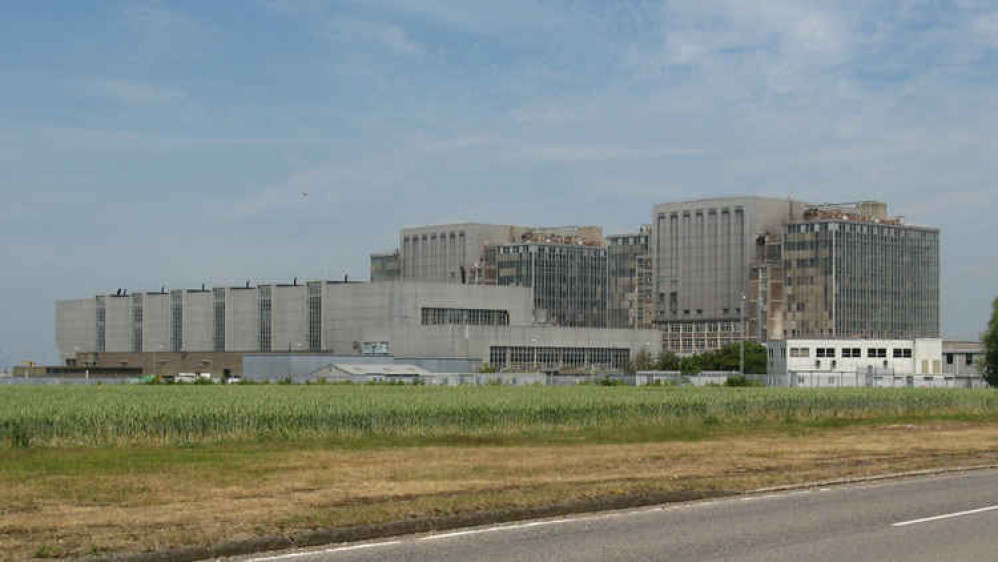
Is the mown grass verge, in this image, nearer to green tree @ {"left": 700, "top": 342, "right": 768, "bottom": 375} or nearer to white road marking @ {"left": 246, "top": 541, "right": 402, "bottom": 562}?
white road marking @ {"left": 246, "top": 541, "right": 402, "bottom": 562}

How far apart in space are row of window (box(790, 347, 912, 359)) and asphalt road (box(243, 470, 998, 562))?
150 m

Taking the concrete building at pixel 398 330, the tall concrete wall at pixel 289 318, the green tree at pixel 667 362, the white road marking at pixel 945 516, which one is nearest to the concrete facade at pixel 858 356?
the green tree at pixel 667 362

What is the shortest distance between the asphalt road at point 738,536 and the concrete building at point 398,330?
13990cm

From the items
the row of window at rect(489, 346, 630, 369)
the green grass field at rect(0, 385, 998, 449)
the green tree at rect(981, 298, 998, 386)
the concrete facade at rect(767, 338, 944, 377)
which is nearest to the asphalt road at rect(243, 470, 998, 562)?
the green grass field at rect(0, 385, 998, 449)

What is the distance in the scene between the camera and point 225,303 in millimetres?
195875

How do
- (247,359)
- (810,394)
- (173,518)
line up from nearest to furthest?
(173,518)
(810,394)
(247,359)

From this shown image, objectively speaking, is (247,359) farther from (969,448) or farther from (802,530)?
(802,530)

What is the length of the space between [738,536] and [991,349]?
14062cm

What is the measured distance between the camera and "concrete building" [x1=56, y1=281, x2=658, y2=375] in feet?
565

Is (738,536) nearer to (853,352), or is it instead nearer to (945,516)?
(945,516)

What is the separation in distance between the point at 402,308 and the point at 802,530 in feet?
519

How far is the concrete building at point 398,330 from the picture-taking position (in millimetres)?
172125

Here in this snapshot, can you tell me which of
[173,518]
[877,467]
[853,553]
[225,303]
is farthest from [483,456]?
[225,303]

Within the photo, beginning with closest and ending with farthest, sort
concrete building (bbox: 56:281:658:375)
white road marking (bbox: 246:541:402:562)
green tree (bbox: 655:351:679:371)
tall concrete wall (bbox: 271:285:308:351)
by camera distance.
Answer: white road marking (bbox: 246:541:402:562), concrete building (bbox: 56:281:658:375), tall concrete wall (bbox: 271:285:308:351), green tree (bbox: 655:351:679:371)
